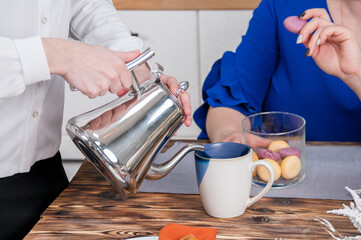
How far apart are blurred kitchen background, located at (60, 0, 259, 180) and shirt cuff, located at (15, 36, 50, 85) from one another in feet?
4.75

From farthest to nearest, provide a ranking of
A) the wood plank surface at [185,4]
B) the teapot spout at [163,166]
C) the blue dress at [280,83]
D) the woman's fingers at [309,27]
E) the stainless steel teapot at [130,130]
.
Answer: the wood plank surface at [185,4], the blue dress at [280,83], the woman's fingers at [309,27], the teapot spout at [163,166], the stainless steel teapot at [130,130]

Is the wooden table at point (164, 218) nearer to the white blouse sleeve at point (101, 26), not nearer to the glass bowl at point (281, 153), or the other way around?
the glass bowl at point (281, 153)

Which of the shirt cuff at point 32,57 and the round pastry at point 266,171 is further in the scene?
the round pastry at point 266,171

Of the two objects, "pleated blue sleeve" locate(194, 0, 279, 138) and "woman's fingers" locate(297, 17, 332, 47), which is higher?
"woman's fingers" locate(297, 17, 332, 47)

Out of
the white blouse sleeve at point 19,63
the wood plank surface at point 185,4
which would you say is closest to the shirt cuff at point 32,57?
the white blouse sleeve at point 19,63

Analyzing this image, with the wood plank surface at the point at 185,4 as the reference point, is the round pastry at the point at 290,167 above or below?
below

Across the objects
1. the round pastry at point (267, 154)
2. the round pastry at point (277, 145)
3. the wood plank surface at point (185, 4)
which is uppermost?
the wood plank surface at point (185, 4)

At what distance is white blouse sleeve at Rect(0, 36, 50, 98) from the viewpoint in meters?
0.70

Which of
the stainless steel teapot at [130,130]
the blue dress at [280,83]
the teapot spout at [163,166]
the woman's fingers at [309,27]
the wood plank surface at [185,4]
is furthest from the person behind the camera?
the wood plank surface at [185,4]

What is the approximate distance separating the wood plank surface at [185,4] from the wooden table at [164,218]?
1368 mm

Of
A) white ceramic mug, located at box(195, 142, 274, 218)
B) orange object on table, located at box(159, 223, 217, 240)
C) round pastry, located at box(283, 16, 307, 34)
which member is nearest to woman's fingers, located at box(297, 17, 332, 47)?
round pastry, located at box(283, 16, 307, 34)

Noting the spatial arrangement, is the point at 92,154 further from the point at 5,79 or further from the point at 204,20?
the point at 204,20

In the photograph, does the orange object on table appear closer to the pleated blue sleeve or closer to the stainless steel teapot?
the stainless steel teapot

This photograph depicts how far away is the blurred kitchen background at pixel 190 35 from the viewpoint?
82.1 inches
